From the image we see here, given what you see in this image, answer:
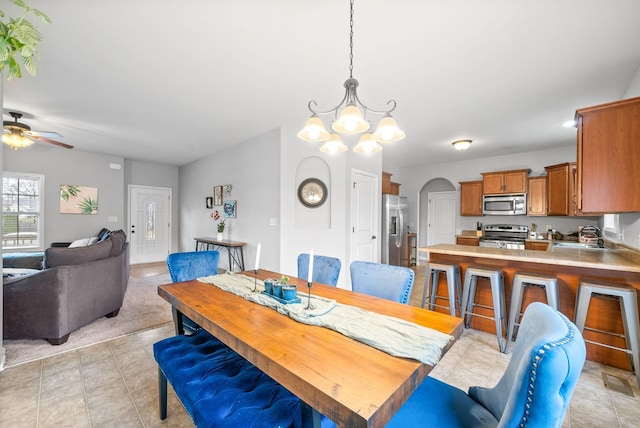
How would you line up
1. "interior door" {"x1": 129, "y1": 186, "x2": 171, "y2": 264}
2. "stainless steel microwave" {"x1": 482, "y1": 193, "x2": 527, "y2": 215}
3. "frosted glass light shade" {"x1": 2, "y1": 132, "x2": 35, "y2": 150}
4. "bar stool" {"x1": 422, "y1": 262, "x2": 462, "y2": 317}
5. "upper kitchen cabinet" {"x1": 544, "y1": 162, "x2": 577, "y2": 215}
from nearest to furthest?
"bar stool" {"x1": 422, "y1": 262, "x2": 462, "y2": 317}, "frosted glass light shade" {"x1": 2, "y1": 132, "x2": 35, "y2": 150}, "upper kitchen cabinet" {"x1": 544, "y1": 162, "x2": 577, "y2": 215}, "stainless steel microwave" {"x1": 482, "y1": 193, "x2": 527, "y2": 215}, "interior door" {"x1": 129, "y1": 186, "x2": 171, "y2": 264}

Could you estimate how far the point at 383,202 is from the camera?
18.5 ft

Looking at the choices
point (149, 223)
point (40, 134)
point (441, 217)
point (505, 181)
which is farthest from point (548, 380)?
point (149, 223)

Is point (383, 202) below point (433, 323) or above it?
above

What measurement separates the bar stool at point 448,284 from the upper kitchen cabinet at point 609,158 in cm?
121

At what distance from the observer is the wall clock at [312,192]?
4242 millimetres

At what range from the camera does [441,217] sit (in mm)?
6910

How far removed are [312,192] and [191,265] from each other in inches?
91.4

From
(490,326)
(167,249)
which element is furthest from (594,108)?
(167,249)

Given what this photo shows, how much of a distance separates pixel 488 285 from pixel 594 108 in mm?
1844

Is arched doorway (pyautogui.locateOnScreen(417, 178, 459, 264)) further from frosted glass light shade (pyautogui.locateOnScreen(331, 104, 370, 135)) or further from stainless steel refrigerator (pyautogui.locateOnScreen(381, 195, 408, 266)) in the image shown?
frosted glass light shade (pyautogui.locateOnScreen(331, 104, 370, 135))

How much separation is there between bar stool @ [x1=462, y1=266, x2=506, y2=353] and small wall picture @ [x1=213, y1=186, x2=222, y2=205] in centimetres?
457

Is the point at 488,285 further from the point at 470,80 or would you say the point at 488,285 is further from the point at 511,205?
the point at 511,205

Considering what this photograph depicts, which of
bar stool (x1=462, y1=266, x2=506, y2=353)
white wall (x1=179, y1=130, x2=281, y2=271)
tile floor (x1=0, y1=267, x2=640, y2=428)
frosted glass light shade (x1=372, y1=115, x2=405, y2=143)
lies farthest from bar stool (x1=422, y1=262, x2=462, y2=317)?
white wall (x1=179, y1=130, x2=281, y2=271)

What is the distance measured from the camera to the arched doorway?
22.1 ft
